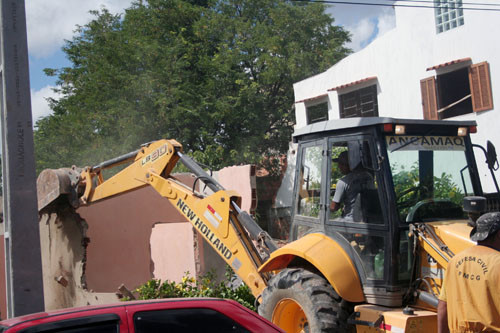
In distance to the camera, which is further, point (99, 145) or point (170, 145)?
point (99, 145)

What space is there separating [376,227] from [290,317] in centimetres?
138

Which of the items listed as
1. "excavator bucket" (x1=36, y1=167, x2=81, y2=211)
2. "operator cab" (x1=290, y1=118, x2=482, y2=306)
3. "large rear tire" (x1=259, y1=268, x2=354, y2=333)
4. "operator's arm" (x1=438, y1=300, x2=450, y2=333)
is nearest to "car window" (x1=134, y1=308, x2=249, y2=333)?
"operator's arm" (x1=438, y1=300, x2=450, y2=333)

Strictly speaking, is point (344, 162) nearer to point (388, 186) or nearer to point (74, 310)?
point (388, 186)

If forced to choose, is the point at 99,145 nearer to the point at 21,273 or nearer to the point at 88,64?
the point at 88,64

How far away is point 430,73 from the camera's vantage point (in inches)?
584

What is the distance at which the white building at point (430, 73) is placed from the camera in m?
13.3

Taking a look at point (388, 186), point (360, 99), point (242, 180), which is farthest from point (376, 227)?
point (360, 99)

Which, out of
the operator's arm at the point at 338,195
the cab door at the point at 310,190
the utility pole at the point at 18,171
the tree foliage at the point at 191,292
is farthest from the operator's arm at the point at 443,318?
the tree foliage at the point at 191,292

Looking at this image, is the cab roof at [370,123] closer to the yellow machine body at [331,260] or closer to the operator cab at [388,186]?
the operator cab at [388,186]

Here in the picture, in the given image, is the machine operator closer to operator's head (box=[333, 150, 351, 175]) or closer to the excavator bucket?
operator's head (box=[333, 150, 351, 175])

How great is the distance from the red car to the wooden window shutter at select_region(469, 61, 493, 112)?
1152 cm

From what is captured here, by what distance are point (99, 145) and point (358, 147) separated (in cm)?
1369

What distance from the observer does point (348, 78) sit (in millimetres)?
17375

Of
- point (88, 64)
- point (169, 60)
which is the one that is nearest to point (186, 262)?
point (169, 60)
